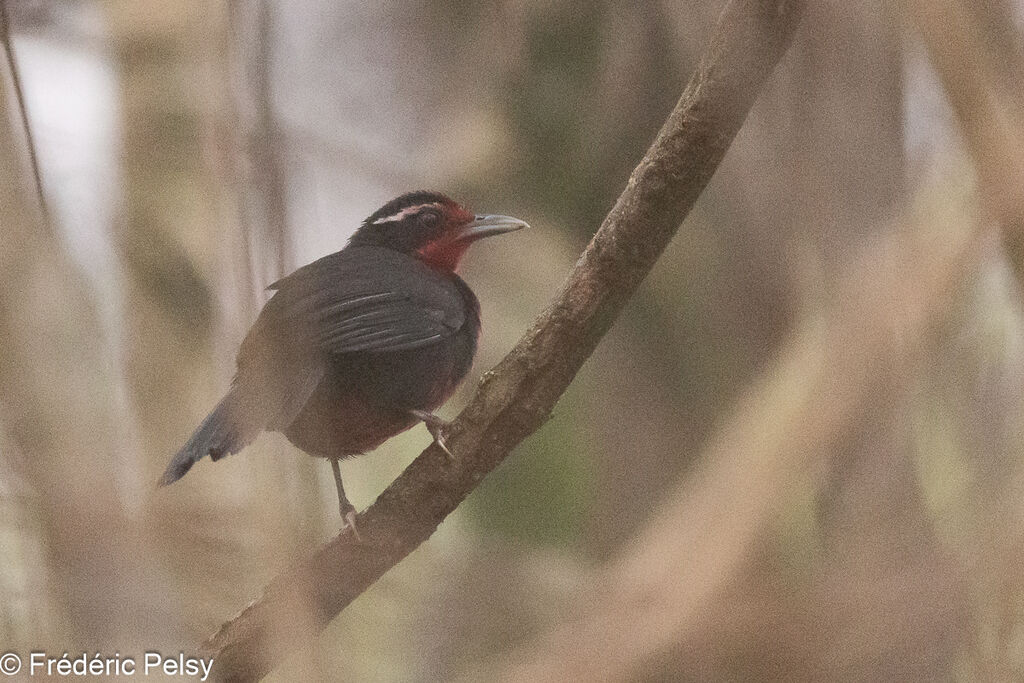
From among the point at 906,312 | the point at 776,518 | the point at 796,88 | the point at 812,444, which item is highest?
the point at 796,88

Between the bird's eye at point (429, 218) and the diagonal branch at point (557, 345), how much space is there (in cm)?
97

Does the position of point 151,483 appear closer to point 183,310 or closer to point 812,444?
point 183,310

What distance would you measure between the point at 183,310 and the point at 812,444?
124 cm

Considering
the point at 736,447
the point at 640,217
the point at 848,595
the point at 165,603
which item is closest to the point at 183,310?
the point at 165,603

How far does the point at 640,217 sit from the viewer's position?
2.06 metres

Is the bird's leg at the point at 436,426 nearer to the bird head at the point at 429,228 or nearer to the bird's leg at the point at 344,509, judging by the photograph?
the bird's leg at the point at 344,509

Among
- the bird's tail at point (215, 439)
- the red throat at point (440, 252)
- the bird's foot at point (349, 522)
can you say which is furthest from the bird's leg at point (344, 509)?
the red throat at point (440, 252)

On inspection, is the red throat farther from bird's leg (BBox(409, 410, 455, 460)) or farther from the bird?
bird's leg (BBox(409, 410, 455, 460))

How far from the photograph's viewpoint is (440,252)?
10.4ft

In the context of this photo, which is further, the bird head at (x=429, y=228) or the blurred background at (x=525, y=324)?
the bird head at (x=429, y=228)

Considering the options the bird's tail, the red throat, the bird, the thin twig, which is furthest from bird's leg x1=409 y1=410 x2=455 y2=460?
the thin twig

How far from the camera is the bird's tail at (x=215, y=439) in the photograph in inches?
72.0

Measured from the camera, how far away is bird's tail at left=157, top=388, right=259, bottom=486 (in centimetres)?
183

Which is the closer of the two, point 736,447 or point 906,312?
point 906,312
